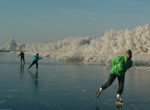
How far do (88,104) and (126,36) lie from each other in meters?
35.2

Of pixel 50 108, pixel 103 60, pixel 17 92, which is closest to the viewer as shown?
pixel 50 108

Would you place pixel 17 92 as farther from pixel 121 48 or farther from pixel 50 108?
pixel 121 48

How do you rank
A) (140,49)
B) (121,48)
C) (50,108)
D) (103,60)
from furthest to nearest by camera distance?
(121,48)
(140,49)
(103,60)
(50,108)

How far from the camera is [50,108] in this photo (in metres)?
7.39

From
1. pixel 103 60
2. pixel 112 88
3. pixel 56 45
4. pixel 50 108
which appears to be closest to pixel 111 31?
pixel 103 60

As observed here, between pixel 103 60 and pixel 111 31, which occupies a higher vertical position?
pixel 111 31

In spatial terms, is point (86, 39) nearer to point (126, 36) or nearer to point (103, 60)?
point (126, 36)

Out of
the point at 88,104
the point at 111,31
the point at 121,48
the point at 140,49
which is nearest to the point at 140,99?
the point at 88,104

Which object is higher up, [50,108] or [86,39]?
[86,39]

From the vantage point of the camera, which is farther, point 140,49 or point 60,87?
point 140,49

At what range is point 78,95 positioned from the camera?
9.21 m

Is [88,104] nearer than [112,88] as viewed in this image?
Yes

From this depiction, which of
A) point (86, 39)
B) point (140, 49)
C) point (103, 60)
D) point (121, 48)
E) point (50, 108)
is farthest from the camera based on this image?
point (86, 39)

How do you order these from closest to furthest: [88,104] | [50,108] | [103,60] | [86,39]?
[50,108]
[88,104]
[103,60]
[86,39]
